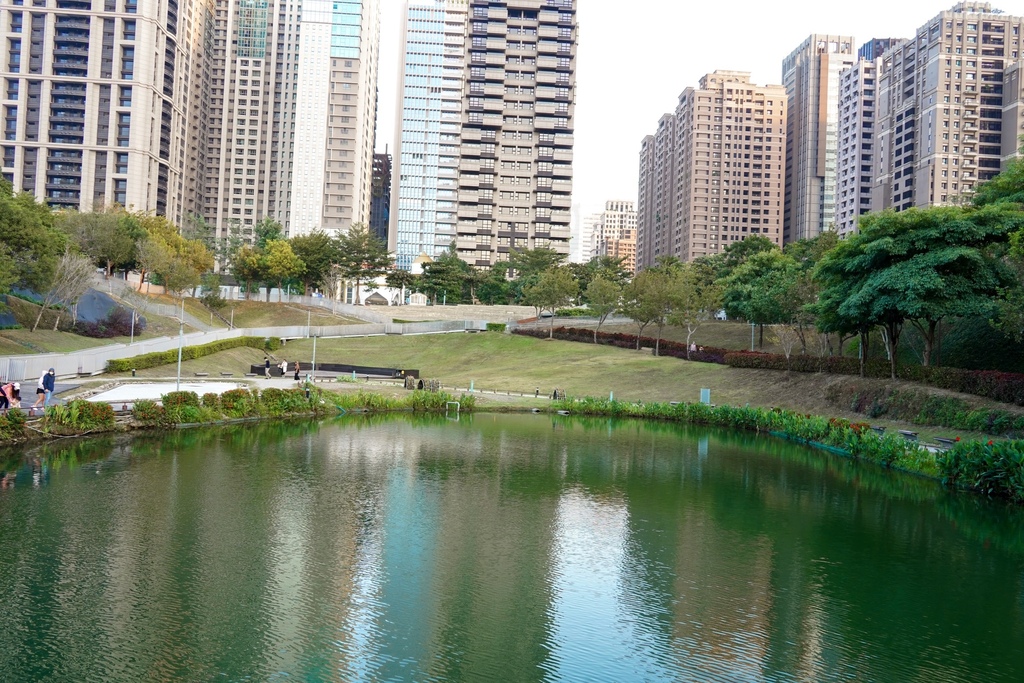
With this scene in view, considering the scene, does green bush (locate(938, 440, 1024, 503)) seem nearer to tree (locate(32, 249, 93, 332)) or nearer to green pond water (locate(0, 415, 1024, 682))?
green pond water (locate(0, 415, 1024, 682))

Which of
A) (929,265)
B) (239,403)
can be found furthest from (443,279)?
(929,265)

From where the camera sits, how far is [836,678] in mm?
12242

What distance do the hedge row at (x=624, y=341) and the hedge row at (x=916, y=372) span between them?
3.86 meters

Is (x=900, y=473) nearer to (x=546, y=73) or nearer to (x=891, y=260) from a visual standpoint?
(x=891, y=260)

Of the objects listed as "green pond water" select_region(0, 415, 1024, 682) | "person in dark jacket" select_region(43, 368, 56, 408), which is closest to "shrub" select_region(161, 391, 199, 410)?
"person in dark jacket" select_region(43, 368, 56, 408)

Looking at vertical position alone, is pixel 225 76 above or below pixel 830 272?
above

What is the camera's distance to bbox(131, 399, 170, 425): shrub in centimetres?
3406

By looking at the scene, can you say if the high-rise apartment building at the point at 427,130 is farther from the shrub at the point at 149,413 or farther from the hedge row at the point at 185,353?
the shrub at the point at 149,413

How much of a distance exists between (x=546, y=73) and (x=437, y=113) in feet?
89.9

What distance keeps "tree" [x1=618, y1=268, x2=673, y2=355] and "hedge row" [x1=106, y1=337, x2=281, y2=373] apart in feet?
111

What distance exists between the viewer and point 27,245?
5106 cm

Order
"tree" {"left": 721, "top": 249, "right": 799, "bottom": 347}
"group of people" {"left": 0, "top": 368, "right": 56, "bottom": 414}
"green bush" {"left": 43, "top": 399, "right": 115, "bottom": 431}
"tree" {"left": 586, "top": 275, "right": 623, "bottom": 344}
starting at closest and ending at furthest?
"group of people" {"left": 0, "top": 368, "right": 56, "bottom": 414}, "green bush" {"left": 43, "top": 399, "right": 115, "bottom": 431}, "tree" {"left": 721, "top": 249, "right": 799, "bottom": 347}, "tree" {"left": 586, "top": 275, "right": 623, "bottom": 344}

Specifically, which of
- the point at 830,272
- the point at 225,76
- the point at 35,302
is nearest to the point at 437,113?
the point at 225,76

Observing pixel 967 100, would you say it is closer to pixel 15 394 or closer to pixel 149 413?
pixel 149 413
